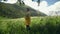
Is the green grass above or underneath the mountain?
underneath

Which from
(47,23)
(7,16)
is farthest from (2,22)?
(47,23)

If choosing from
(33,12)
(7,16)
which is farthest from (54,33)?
(7,16)

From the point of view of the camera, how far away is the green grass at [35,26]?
3.63m

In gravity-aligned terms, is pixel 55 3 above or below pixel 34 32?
above

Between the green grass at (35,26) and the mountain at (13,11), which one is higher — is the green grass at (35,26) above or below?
below

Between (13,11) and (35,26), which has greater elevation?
(13,11)

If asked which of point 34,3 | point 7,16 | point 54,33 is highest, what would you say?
point 34,3

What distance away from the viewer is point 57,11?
369 centimetres

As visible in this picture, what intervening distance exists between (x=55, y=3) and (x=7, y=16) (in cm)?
91

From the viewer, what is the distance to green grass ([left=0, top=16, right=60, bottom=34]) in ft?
11.9

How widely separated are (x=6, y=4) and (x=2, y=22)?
13.7 inches

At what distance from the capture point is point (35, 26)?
3.65 m

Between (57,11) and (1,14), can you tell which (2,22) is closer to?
(1,14)

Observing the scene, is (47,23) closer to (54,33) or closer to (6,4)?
(54,33)
